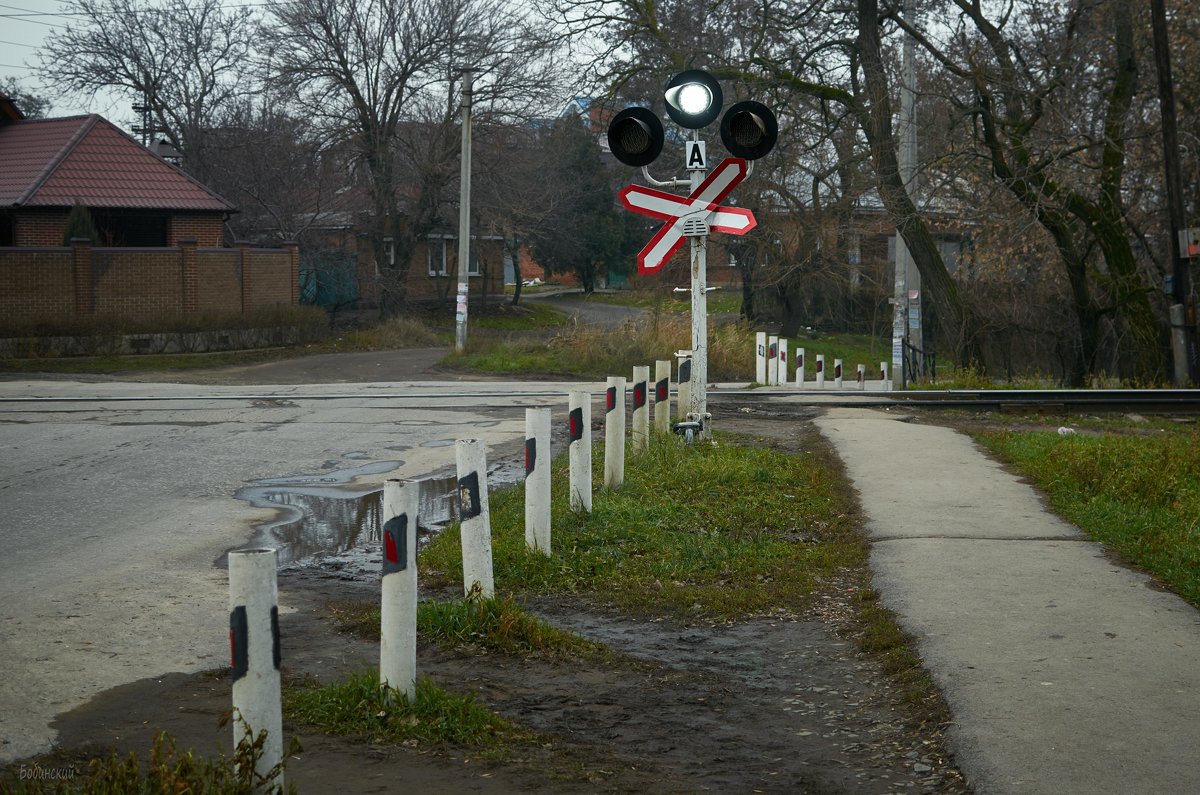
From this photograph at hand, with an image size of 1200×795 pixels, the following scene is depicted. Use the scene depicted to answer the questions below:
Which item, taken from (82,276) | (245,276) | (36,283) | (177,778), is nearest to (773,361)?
(245,276)

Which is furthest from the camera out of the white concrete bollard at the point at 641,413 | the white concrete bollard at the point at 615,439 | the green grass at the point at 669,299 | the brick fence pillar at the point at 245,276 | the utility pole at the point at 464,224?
the green grass at the point at 669,299

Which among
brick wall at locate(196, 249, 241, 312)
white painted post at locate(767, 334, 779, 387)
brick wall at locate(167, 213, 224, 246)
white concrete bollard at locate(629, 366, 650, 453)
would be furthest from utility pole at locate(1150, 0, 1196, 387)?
brick wall at locate(167, 213, 224, 246)

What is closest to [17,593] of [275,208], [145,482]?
[145,482]

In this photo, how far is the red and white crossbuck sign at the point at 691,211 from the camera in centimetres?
1048

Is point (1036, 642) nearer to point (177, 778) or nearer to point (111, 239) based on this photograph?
point (177, 778)

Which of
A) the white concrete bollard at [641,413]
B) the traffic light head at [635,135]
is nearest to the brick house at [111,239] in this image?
the white concrete bollard at [641,413]

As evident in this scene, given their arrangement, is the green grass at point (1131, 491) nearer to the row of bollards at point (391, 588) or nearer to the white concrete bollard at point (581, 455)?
the white concrete bollard at point (581, 455)

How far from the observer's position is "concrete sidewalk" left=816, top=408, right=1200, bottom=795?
4.22 metres

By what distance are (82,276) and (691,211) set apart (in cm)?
2408

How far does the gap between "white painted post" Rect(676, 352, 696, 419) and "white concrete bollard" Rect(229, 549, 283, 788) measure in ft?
26.0

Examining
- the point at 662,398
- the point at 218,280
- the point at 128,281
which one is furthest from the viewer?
the point at 218,280

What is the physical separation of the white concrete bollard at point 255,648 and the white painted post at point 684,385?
7.92m

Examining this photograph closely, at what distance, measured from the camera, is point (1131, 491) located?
9.16m

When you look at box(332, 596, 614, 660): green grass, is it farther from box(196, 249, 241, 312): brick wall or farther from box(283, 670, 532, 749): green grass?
box(196, 249, 241, 312): brick wall
